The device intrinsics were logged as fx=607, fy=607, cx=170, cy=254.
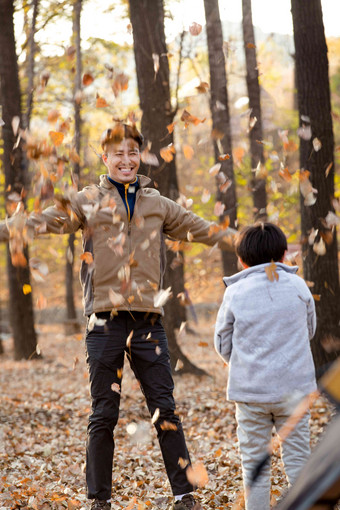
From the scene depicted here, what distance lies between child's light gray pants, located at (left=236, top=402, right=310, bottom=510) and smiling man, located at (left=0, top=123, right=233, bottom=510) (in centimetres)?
62

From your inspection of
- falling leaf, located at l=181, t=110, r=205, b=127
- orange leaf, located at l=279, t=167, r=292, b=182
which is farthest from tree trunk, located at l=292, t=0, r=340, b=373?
falling leaf, located at l=181, t=110, r=205, b=127

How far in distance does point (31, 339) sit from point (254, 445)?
10834 mm

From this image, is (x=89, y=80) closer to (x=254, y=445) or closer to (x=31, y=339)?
(x=254, y=445)

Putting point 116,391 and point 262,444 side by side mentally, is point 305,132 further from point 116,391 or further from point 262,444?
point 262,444

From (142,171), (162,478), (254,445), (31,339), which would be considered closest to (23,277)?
(31,339)

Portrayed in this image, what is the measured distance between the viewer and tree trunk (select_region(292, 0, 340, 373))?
270 inches

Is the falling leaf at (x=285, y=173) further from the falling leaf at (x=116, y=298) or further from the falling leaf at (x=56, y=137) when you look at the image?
the falling leaf at (x=116, y=298)

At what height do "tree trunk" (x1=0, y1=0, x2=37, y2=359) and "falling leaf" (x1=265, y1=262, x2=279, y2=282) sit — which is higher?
"tree trunk" (x1=0, y1=0, x2=37, y2=359)

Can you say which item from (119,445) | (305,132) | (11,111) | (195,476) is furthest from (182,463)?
A: (11,111)

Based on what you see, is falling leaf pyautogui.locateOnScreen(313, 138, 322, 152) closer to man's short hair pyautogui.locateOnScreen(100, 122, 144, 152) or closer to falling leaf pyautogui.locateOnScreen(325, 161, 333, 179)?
falling leaf pyautogui.locateOnScreen(325, 161, 333, 179)

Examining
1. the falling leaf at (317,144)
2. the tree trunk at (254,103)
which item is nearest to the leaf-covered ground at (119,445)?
the falling leaf at (317,144)

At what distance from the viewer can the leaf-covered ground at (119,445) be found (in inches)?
179

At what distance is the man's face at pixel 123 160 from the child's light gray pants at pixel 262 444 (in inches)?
64.8

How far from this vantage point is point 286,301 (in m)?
3.30
